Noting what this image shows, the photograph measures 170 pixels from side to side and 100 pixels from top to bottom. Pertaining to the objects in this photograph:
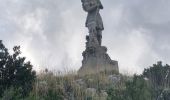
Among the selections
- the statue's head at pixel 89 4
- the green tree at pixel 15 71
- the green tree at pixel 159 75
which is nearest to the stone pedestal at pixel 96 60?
the green tree at pixel 159 75

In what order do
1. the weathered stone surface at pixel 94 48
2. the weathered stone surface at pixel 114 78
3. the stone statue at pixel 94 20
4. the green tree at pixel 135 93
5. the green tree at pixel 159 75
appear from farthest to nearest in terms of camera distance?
the stone statue at pixel 94 20
the weathered stone surface at pixel 94 48
the weathered stone surface at pixel 114 78
the green tree at pixel 159 75
the green tree at pixel 135 93

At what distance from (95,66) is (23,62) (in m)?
10.6

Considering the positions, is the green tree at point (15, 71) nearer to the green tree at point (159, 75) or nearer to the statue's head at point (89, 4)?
the green tree at point (159, 75)

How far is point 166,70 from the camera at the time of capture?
3231 centimetres

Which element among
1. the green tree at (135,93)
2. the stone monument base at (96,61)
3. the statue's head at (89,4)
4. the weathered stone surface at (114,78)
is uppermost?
the statue's head at (89,4)

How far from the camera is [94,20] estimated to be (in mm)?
33812

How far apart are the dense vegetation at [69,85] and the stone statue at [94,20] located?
3.87 m

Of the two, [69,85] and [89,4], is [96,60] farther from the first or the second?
[69,85]

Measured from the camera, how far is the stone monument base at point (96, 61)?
104ft

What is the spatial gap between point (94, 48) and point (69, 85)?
7.95 metres

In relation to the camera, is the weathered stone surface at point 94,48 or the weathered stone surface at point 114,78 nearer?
the weathered stone surface at point 114,78

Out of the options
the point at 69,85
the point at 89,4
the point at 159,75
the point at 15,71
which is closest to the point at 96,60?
the point at 89,4

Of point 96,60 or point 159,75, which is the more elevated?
point 96,60

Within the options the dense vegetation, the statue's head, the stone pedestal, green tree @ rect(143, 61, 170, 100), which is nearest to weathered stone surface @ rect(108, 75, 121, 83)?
the dense vegetation
